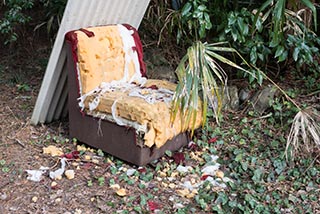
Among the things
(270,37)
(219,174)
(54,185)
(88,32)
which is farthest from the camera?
(270,37)

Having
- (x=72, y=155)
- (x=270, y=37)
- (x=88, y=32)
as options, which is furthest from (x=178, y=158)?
(x=270, y=37)

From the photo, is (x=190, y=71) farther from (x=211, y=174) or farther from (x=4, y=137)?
(x=4, y=137)

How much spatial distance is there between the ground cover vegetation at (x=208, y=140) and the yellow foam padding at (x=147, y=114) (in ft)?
0.48

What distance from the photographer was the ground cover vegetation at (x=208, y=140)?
7.66 ft

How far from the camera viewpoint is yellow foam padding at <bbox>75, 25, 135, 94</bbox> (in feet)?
8.68

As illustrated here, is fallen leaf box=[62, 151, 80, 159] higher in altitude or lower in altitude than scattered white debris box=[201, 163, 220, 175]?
higher

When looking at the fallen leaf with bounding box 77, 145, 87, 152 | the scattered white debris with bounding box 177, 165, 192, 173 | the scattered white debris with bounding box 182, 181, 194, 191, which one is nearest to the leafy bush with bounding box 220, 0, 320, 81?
the scattered white debris with bounding box 177, 165, 192, 173

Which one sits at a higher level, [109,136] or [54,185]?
[109,136]

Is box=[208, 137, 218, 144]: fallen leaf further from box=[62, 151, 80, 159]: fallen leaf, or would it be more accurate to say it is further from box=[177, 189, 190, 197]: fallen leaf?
box=[62, 151, 80, 159]: fallen leaf

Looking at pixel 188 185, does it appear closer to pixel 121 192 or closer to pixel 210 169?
pixel 210 169

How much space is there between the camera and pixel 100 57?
9.04 feet

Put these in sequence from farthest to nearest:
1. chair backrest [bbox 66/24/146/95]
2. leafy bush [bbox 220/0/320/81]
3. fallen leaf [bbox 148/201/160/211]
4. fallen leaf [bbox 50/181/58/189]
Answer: leafy bush [bbox 220/0/320/81]
chair backrest [bbox 66/24/146/95]
fallen leaf [bbox 50/181/58/189]
fallen leaf [bbox 148/201/160/211]

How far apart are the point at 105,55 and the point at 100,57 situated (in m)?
0.06

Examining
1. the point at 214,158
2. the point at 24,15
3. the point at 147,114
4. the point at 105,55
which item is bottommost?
the point at 214,158
